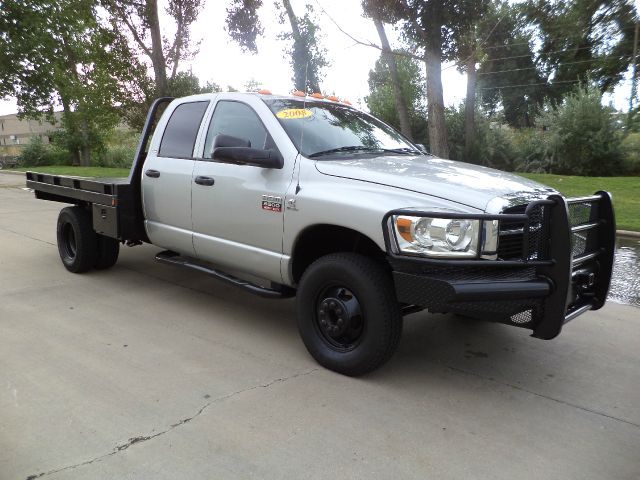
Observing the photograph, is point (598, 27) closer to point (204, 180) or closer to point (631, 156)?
point (631, 156)

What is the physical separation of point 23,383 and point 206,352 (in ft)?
3.92

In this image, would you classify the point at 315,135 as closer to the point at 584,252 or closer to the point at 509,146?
the point at 584,252

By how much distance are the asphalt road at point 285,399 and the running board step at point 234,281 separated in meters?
0.40

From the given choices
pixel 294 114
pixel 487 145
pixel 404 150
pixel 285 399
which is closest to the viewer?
pixel 285 399

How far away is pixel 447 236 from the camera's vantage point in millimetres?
3061

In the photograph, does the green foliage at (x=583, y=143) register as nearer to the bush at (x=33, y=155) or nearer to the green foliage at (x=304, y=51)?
the green foliage at (x=304, y=51)

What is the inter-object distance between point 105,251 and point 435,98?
10.1 metres

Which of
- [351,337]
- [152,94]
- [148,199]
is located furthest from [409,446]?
[152,94]

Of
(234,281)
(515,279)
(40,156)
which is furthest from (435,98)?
(40,156)

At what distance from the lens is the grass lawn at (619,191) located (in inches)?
380

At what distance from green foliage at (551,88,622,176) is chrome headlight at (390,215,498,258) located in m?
19.2

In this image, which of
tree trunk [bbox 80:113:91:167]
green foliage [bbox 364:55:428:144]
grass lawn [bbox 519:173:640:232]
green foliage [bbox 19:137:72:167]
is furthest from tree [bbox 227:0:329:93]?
green foliage [bbox 19:137:72:167]

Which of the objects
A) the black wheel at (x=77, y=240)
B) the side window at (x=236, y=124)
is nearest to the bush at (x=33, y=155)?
the black wheel at (x=77, y=240)

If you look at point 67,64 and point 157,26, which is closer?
point 157,26
